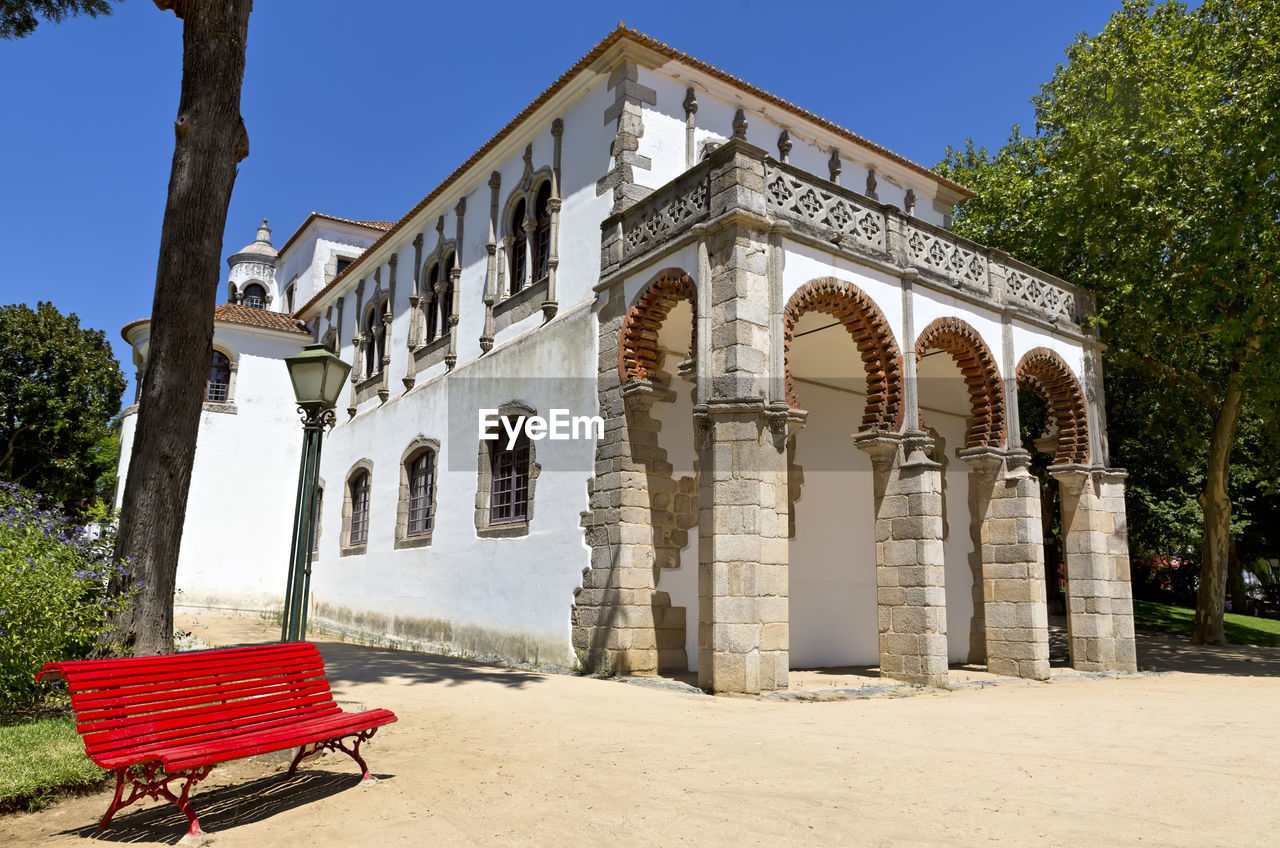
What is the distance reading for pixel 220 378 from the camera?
907 inches

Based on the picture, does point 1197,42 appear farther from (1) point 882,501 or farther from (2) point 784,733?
(2) point 784,733

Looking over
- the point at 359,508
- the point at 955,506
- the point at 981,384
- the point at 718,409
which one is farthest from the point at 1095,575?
the point at 359,508

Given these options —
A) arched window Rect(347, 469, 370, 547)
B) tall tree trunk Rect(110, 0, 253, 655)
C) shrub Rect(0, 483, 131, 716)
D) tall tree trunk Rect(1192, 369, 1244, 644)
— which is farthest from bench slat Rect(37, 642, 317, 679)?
tall tree trunk Rect(1192, 369, 1244, 644)

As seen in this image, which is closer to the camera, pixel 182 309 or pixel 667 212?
pixel 182 309

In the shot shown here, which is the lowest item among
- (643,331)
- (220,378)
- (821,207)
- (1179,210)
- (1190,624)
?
(1190,624)

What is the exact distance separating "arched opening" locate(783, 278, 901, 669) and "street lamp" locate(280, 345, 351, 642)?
269 inches

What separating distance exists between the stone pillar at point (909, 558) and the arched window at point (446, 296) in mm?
9061

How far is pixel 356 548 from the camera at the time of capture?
1872 cm

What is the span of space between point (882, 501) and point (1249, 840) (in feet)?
21.2

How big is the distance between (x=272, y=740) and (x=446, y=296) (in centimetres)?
1327

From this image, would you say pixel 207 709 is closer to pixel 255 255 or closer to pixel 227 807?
pixel 227 807

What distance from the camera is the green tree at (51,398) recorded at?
24312 millimetres

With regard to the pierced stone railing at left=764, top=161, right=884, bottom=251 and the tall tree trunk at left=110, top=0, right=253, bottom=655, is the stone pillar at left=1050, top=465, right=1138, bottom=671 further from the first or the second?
the tall tree trunk at left=110, top=0, right=253, bottom=655

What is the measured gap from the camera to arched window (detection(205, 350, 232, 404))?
74.9 feet
